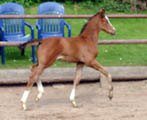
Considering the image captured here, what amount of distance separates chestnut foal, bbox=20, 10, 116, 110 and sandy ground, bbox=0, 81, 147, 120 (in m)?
0.21

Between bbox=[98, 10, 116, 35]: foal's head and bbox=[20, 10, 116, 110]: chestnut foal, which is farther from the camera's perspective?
bbox=[98, 10, 116, 35]: foal's head

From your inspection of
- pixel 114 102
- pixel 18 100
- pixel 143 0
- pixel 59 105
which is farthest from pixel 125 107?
pixel 143 0

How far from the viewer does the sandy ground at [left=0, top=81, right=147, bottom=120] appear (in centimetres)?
661

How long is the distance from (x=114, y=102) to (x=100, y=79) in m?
1.00

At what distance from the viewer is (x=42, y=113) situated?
674cm

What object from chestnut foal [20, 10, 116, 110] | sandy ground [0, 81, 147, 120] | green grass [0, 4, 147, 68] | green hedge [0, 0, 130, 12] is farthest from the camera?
green hedge [0, 0, 130, 12]

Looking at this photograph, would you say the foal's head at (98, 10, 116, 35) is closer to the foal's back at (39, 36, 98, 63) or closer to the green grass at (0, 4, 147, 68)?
the foal's back at (39, 36, 98, 63)

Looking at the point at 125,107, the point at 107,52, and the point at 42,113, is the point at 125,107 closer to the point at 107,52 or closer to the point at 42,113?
the point at 42,113

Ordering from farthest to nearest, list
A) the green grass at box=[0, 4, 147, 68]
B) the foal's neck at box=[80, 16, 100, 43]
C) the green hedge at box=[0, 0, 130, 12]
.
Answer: the green hedge at box=[0, 0, 130, 12]
the green grass at box=[0, 4, 147, 68]
the foal's neck at box=[80, 16, 100, 43]

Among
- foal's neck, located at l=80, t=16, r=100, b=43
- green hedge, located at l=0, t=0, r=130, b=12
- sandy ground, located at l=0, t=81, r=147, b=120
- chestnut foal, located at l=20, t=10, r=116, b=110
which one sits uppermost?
foal's neck, located at l=80, t=16, r=100, b=43

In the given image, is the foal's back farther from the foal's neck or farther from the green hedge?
the green hedge

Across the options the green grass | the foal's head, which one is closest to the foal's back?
the foal's head

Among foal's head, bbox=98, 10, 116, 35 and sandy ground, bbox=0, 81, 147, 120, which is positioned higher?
foal's head, bbox=98, 10, 116, 35

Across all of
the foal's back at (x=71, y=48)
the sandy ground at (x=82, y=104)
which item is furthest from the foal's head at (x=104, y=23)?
the sandy ground at (x=82, y=104)
